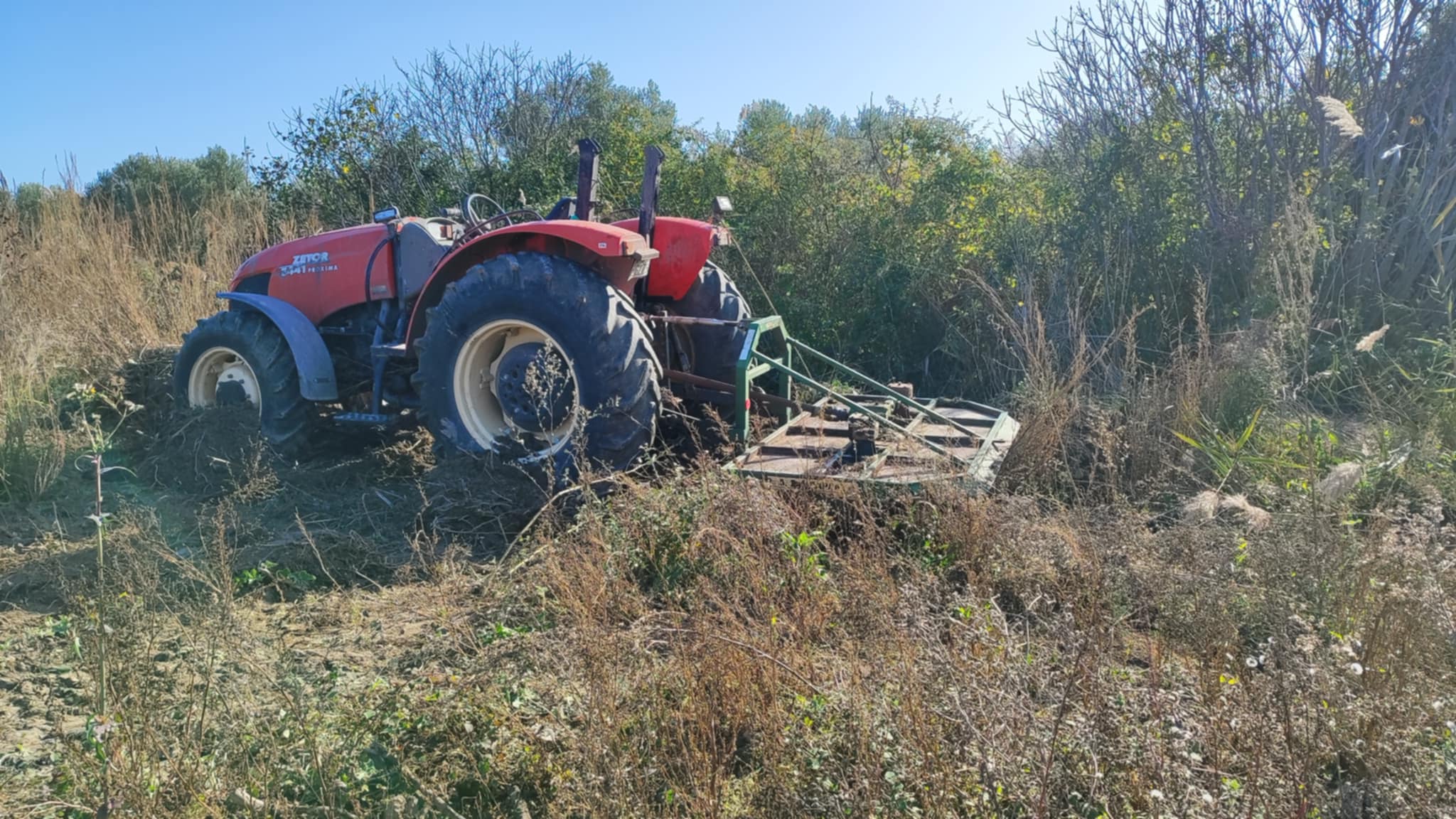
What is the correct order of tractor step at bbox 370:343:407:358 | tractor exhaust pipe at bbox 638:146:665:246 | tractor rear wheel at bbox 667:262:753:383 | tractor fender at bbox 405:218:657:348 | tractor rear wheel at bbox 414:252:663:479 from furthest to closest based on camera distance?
tractor rear wheel at bbox 667:262:753:383, tractor step at bbox 370:343:407:358, tractor exhaust pipe at bbox 638:146:665:246, tractor fender at bbox 405:218:657:348, tractor rear wheel at bbox 414:252:663:479

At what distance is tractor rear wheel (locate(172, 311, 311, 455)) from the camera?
17.5 feet

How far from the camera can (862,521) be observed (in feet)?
12.1

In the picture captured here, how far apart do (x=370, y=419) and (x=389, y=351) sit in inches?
14.6

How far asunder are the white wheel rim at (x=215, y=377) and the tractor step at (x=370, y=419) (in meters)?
0.65

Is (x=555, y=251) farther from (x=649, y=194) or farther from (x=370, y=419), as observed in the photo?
(x=370, y=419)

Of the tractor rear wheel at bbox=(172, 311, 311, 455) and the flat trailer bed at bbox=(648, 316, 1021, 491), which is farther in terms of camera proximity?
the tractor rear wheel at bbox=(172, 311, 311, 455)

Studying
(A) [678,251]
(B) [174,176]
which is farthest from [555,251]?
(B) [174,176]

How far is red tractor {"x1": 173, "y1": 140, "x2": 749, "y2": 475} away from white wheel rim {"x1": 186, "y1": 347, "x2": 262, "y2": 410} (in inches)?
0.4

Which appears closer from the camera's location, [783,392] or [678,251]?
[678,251]

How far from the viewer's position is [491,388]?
491 centimetres

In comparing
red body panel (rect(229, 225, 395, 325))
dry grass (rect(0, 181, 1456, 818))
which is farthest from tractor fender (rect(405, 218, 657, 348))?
dry grass (rect(0, 181, 1456, 818))

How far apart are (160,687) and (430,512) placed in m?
1.82

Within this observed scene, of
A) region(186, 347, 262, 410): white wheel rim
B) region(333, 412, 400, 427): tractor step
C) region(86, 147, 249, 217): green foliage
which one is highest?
region(86, 147, 249, 217): green foliage

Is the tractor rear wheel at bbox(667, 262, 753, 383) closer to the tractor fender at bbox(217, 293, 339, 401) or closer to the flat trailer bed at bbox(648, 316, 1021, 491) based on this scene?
the flat trailer bed at bbox(648, 316, 1021, 491)
